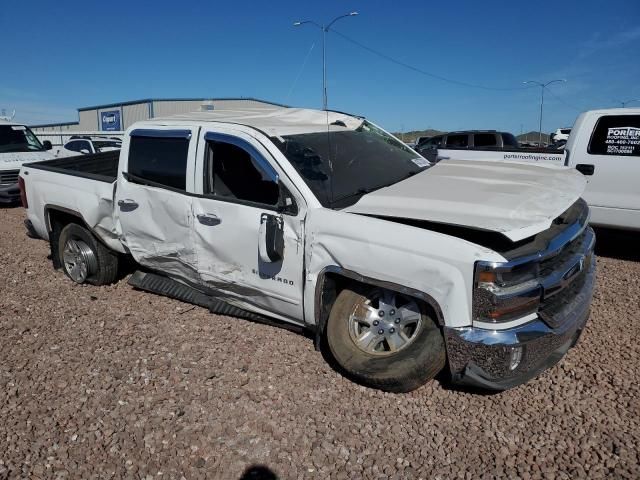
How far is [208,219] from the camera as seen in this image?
12.3ft

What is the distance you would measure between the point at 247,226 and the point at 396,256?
1.20 metres

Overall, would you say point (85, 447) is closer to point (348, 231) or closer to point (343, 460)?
point (343, 460)

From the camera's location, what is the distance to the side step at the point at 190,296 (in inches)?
153

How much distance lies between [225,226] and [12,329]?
227cm

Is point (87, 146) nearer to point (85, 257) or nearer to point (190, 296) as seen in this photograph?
point (85, 257)

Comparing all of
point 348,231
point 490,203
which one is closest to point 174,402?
point 348,231

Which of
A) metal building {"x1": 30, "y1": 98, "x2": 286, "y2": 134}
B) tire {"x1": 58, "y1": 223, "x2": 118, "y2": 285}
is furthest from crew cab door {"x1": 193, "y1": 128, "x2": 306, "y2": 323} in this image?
metal building {"x1": 30, "y1": 98, "x2": 286, "y2": 134}

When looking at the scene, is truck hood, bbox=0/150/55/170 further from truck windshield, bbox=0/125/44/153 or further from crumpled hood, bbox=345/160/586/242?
crumpled hood, bbox=345/160/586/242

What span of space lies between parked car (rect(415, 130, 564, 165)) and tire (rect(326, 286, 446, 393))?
3.69 m

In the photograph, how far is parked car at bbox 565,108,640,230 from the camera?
6.12 meters

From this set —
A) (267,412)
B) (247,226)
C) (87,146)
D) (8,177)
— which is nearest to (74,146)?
(87,146)

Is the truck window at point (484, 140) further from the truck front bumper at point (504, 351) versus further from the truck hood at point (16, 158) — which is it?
the truck front bumper at point (504, 351)

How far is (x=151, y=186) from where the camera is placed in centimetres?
421

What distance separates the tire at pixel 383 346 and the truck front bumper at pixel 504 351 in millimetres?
169
